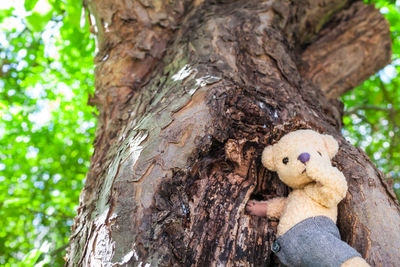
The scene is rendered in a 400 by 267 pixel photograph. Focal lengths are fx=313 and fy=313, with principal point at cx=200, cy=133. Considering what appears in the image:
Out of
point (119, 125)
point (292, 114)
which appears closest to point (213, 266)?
point (292, 114)

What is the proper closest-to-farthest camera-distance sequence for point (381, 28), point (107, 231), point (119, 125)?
point (107, 231) < point (119, 125) < point (381, 28)

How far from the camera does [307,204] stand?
4.72 ft

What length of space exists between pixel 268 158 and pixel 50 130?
12.6 feet

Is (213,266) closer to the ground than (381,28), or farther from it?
farther from it

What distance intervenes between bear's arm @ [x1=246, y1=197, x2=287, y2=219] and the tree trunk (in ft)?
0.12

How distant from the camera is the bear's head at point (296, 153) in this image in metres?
1.45

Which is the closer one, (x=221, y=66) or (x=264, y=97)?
(x=264, y=97)

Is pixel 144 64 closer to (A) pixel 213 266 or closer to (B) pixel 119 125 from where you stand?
(B) pixel 119 125

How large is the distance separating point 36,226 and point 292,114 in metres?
5.04

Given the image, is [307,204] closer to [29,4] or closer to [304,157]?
[304,157]

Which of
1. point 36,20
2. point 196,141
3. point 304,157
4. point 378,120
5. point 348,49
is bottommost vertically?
point 378,120

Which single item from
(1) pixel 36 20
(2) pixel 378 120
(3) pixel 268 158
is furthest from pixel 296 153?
(2) pixel 378 120

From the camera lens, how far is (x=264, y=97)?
1.79 meters

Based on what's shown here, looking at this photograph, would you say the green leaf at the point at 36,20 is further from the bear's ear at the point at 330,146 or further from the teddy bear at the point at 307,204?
the bear's ear at the point at 330,146
